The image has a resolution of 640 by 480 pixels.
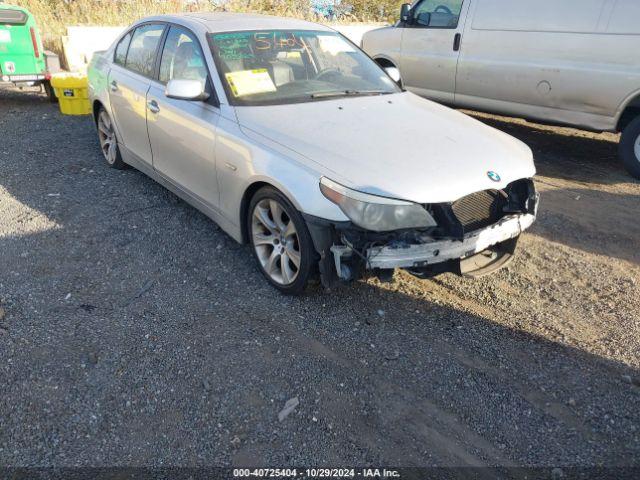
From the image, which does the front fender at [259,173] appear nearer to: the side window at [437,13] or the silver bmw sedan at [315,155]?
the silver bmw sedan at [315,155]

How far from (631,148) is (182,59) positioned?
4.92m

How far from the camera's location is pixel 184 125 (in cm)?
400

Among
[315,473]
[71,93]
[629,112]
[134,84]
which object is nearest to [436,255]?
[315,473]

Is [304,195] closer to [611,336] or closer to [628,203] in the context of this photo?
[611,336]

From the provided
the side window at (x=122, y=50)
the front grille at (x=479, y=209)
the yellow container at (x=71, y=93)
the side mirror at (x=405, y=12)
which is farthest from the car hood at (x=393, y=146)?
the yellow container at (x=71, y=93)

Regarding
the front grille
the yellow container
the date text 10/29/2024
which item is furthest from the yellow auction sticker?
the yellow container

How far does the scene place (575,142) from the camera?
739cm

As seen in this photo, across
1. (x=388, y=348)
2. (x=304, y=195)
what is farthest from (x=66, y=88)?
(x=388, y=348)

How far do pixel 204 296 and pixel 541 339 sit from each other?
2.20 m

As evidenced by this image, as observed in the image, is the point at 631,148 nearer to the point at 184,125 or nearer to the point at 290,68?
the point at 290,68

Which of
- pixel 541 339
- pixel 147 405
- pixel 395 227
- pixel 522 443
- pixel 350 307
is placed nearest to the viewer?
pixel 522 443

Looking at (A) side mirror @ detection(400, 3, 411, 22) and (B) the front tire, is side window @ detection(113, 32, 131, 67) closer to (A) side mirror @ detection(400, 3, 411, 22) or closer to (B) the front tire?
(B) the front tire

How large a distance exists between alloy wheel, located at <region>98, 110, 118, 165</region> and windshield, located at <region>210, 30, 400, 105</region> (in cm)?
217

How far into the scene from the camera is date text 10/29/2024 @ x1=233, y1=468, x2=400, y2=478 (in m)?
2.31
